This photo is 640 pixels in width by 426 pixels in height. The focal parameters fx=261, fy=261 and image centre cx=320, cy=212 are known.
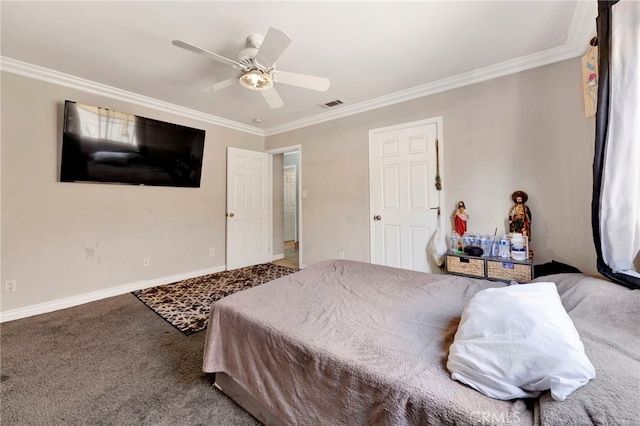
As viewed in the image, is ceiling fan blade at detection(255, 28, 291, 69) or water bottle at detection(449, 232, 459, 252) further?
water bottle at detection(449, 232, 459, 252)

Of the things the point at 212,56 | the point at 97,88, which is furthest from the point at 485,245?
the point at 97,88

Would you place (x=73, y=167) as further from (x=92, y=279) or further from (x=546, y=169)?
(x=546, y=169)

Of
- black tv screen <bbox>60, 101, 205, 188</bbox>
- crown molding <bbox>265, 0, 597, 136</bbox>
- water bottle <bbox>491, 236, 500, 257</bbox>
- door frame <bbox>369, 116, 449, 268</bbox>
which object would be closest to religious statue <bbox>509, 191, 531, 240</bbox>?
water bottle <bbox>491, 236, 500, 257</bbox>

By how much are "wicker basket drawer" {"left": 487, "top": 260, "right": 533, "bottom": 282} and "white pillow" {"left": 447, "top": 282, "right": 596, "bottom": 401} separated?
5.60 feet

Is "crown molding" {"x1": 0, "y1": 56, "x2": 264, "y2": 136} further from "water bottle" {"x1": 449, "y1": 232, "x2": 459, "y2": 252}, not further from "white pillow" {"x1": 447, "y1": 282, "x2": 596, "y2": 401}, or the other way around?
"white pillow" {"x1": 447, "y1": 282, "x2": 596, "y2": 401}

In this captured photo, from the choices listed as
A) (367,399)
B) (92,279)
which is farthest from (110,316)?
(367,399)

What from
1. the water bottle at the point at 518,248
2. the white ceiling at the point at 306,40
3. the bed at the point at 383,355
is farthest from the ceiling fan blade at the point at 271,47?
the water bottle at the point at 518,248

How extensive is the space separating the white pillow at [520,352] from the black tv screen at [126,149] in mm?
3733

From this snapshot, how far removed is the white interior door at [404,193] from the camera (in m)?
3.12

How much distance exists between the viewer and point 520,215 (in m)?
2.51

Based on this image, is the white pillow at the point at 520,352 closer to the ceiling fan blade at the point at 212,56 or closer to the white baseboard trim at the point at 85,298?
the ceiling fan blade at the point at 212,56

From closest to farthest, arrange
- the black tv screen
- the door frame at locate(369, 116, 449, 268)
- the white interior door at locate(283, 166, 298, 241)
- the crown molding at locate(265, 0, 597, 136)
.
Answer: the crown molding at locate(265, 0, 597, 136), the black tv screen, the door frame at locate(369, 116, 449, 268), the white interior door at locate(283, 166, 298, 241)

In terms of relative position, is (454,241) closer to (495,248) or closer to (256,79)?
(495,248)

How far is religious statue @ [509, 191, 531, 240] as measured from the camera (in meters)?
2.49
